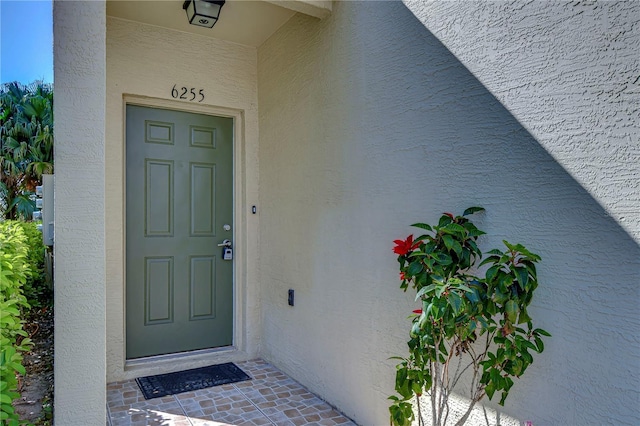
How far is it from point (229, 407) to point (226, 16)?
2811mm

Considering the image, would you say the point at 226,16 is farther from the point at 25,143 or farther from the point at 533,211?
the point at 25,143

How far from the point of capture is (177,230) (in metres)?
3.74

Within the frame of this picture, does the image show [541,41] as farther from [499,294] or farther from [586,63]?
[499,294]

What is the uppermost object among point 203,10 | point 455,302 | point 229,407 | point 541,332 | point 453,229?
point 203,10

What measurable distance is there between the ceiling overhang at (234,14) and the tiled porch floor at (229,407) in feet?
8.64

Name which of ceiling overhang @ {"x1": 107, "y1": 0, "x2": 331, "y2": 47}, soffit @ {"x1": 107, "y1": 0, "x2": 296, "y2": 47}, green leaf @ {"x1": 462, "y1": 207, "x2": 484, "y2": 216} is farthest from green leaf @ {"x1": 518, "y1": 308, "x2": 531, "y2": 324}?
soffit @ {"x1": 107, "y1": 0, "x2": 296, "y2": 47}

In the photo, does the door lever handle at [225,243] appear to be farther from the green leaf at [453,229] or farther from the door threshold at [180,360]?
the green leaf at [453,229]

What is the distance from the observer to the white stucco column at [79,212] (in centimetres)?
216

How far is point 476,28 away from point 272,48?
7.05 ft

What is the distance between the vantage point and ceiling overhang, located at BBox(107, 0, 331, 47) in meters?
3.01

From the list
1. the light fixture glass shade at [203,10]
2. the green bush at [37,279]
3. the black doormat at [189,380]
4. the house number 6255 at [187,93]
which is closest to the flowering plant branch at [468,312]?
the black doormat at [189,380]

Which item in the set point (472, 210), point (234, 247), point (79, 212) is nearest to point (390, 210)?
point (472, 210)

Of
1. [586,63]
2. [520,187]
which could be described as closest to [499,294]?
[520,187]

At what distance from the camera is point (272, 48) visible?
12.4 ft
